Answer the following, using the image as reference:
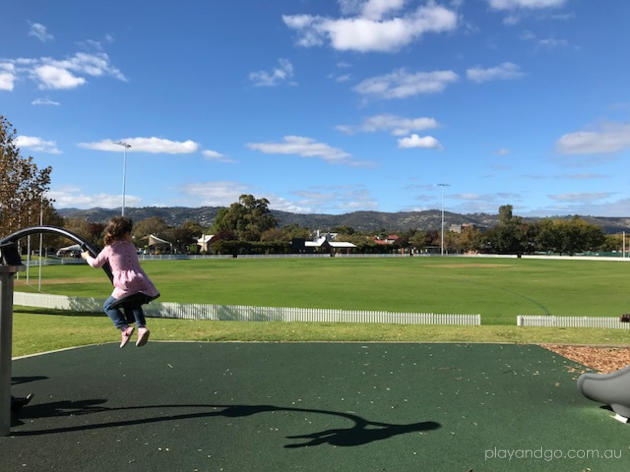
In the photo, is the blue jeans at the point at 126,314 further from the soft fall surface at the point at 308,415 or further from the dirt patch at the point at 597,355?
the dirt patch at the point at 597,355

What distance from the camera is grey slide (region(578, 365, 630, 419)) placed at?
7.56 m

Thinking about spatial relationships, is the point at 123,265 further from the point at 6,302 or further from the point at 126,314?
the point at 6,302

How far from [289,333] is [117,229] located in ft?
36.6

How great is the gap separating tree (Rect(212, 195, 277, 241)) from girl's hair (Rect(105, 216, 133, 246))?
518ft

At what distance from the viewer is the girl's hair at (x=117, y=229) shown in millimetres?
5832

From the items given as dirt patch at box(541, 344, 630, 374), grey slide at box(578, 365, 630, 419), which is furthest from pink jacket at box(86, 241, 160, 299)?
dirt patch at box(541, 344, 630, 374)

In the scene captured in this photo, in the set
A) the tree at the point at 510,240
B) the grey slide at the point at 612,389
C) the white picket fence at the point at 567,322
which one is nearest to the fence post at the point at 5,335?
the grey slide at the point at 612,389

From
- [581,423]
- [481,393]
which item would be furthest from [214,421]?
[581,423]

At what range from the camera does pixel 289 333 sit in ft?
53.4

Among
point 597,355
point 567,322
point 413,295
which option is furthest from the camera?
point 413,295

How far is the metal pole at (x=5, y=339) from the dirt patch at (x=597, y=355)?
39.5 ft

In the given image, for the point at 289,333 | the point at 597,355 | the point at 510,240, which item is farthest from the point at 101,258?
the point at 510,240

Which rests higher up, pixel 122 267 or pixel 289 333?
pixel 122 267

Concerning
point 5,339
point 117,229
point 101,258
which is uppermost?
point 117,229
